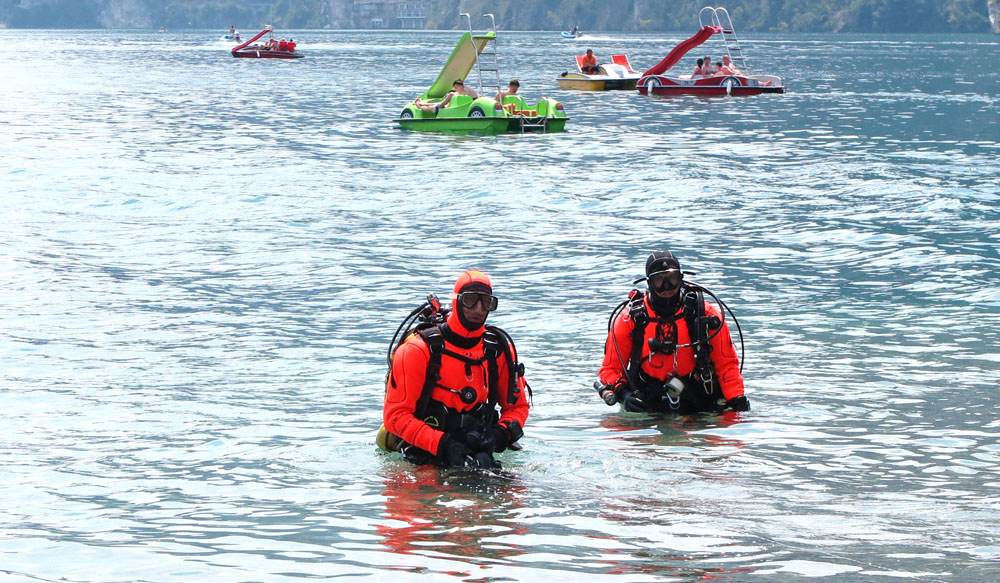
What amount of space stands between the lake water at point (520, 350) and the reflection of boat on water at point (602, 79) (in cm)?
2223

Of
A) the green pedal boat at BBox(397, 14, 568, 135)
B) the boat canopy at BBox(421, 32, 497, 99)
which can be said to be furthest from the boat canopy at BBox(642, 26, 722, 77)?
the green pedal boat at BBox(397, 14, 568, 135)

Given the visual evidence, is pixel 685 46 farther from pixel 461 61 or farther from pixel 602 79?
pixel 461 61

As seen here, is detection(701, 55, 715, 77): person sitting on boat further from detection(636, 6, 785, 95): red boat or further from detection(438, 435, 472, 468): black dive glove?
detection(438, 435, 472, 468): black dive glove

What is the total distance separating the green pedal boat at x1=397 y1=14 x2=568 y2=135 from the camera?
109 feet

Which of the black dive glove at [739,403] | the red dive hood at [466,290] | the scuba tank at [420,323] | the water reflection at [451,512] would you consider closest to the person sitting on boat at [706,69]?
the black dive glove at [739,403]

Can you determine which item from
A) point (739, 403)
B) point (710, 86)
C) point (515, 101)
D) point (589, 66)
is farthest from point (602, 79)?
point (739, 403)

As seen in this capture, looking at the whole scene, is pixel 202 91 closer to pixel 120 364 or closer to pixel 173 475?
pixel 120 364

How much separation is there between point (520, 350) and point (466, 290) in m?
4.93

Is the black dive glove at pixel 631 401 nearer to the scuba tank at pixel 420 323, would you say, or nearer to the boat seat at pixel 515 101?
the scuba tank at pixel 420 323

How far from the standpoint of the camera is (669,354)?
9.38 metres

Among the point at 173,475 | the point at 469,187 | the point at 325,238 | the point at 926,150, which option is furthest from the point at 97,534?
the point at 926,150

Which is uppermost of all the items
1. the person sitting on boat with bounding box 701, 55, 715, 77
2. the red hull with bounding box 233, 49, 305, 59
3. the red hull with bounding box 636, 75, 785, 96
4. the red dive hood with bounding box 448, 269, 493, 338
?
the red hull with bounding box 233, 49, 305, 59

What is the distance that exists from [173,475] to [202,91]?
2063 inches

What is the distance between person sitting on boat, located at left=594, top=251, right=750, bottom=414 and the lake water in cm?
31
